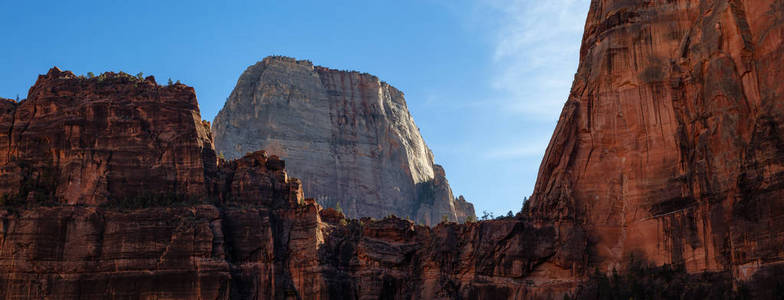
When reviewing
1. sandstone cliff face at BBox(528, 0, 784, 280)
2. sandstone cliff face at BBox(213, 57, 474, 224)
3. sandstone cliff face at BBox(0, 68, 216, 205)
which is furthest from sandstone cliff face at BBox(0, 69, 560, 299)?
sandstone cliff face at BBox(213, 57, 474, 224)

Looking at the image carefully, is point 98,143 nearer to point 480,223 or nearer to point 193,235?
point 193,235

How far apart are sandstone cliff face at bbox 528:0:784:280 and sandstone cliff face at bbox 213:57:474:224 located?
5435 centimetres

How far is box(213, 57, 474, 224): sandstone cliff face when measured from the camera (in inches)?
5320

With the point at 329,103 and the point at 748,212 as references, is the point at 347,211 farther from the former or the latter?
the point at 748,212

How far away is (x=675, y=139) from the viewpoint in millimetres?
76375

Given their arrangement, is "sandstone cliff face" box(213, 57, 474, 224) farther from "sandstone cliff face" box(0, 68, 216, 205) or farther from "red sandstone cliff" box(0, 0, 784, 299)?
"sandstone cliff face" box(0, 68, 216, 205)

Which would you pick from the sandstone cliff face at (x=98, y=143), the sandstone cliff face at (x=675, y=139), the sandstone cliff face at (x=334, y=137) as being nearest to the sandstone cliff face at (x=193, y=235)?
the sandstone cliff face at (x=98, y=143)

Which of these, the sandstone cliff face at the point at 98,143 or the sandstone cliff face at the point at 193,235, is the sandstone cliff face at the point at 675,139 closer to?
the sandstone cliff face at the point at 193,235

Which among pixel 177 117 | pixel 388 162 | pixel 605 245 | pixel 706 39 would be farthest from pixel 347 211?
pixel 706 39

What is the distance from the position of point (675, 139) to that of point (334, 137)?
233ft

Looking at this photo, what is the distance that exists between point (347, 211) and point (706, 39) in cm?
6850

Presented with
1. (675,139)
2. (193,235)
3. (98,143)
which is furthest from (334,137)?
(675,139)

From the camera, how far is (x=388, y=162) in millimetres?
144625

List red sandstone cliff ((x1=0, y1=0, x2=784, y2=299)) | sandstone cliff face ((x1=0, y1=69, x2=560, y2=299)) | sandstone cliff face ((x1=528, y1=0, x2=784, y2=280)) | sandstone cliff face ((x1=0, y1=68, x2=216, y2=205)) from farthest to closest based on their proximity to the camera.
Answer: sandstone cliff face ((x1=0, y1=68, x2=216, y2=205)) < sandstone cliff face ((x1=0, y1=69, x2=560, y2=299)) < red sandstone cliff ((x1=0, y1=0, x2=784, y2=299)) < sandstone cliff face ((x1=528, y1=0, x2=784, y2=280))
